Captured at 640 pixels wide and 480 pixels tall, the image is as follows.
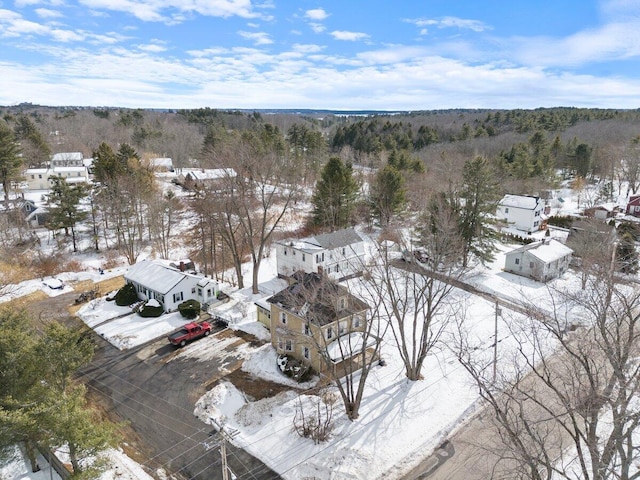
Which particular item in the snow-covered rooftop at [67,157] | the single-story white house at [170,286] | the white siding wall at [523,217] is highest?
the snow-covered rooftop at [67,157]

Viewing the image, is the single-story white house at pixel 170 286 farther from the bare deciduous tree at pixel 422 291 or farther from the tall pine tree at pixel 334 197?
the tall pine tree at pixel 334 197

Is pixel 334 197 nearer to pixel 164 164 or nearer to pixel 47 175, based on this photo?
pixel 164 164

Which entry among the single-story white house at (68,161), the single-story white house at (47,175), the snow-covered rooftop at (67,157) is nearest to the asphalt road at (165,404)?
the single-story white house at (47,175)

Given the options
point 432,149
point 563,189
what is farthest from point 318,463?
point 432,149

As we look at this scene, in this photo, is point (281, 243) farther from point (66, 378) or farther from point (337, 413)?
point (66, 378)

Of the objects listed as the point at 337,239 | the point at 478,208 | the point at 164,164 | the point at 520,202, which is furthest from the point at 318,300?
the point at 164,164
